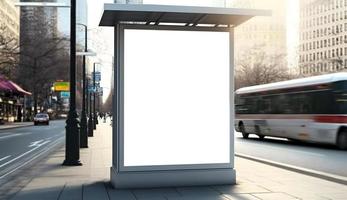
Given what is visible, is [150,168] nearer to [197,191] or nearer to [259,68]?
[197,191]

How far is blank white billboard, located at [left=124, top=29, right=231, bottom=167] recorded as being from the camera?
34.9 feet

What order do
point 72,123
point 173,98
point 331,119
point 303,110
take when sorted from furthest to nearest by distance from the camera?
point 303,110, point 331,119, point 72,123, point 173,98

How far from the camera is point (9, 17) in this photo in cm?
8900

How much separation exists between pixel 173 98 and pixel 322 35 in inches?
2924

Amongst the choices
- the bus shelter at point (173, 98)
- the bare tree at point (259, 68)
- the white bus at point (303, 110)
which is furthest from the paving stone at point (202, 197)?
the bare tree at point (259, 68)

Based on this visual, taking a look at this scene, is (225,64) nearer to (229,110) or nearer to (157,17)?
(229,110)

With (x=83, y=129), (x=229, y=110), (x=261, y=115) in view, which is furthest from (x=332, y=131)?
(x=229, y=110)

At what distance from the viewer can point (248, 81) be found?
78375 millimetres

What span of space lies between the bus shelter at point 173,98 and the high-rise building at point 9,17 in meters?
69.4

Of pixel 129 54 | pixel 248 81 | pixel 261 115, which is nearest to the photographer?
pixel 129 54

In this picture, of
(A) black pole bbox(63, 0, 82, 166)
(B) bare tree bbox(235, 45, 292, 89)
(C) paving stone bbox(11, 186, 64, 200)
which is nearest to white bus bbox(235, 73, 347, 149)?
(A) black pole bbox(63, 0, 82, 166)

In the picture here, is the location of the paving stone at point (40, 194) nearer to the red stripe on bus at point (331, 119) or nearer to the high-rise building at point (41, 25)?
the red stripe on bus at point (331, 119)

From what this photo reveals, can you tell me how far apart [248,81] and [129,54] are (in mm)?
68747

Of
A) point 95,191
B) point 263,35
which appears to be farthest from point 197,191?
point 263,35
